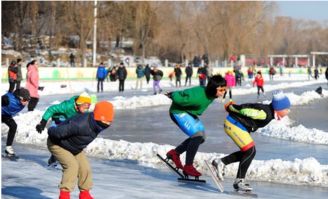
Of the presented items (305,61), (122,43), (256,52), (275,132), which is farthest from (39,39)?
(305,61)

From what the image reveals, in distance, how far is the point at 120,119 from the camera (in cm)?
1764

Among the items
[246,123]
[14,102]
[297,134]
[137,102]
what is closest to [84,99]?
[246,123]

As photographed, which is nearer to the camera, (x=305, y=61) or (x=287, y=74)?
(x=287, y=74)

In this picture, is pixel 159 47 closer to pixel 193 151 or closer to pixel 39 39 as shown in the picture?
pixel 39 39

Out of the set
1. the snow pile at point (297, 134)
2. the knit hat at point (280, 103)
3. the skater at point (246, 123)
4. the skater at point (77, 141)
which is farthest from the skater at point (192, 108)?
the snow pile at point (297, 134)

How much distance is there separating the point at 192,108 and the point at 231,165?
149 cm

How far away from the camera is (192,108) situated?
7609 mm

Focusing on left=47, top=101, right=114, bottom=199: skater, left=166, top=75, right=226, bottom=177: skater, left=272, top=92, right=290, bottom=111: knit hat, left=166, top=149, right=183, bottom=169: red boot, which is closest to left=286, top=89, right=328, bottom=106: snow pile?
left=166, top=149, right=183, bottom=169: red boot

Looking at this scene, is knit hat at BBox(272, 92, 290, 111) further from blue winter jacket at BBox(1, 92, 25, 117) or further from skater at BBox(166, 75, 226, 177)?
blue winter jacket at BBox(1, 92, 25, 117)

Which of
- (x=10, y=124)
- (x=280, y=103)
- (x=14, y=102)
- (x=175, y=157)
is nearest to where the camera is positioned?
(x=280, y=103)

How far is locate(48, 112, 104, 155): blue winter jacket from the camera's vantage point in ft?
18.5

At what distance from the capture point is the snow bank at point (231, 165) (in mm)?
8023

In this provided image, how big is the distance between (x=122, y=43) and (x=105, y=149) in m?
51.6

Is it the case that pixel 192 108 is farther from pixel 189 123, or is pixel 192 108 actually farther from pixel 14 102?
pixel 14 102
